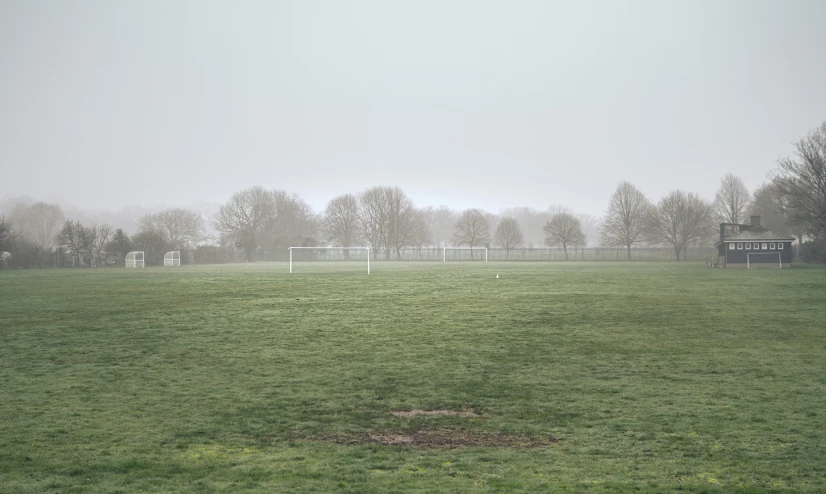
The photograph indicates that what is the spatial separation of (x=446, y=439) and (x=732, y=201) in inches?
4980

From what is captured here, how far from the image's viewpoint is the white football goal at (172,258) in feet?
276

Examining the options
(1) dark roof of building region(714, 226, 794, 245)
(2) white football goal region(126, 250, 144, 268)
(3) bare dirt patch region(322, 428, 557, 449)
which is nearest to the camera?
(3) bare dirt patch region(322, 428, 557, 449)

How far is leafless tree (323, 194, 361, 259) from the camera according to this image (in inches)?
5202

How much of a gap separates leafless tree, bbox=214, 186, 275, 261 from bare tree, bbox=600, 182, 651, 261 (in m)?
61.1

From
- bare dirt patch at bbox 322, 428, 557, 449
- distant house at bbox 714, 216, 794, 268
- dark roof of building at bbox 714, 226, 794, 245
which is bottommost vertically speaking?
bare dirt patch at bbox 322, 428, 557, 449

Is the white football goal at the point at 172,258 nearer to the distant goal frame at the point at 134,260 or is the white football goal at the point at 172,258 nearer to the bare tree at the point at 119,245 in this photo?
the distant goal frame at the point at 134,260

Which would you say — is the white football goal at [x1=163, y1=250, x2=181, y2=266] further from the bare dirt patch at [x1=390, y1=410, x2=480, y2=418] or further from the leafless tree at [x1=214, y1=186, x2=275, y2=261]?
the bare dirt patch at [x1=390, y1=410, x2=480, y2=418]

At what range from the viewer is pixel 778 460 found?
8344 mm

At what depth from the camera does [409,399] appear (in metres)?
12.2

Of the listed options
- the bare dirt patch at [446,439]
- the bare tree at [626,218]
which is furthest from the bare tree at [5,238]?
the bare tree at [626,218]

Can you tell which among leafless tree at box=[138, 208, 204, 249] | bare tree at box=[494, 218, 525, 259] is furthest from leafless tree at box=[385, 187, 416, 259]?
leafless tree at box=[138, 208, 204, 249]

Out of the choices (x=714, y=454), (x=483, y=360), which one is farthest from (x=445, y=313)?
(x=714, y=454)

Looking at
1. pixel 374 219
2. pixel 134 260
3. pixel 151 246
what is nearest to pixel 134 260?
pixel 134 260

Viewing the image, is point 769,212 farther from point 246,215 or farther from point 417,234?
point 246,215
